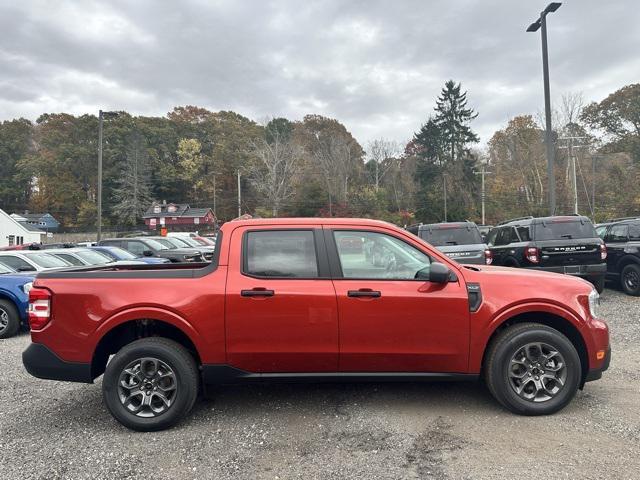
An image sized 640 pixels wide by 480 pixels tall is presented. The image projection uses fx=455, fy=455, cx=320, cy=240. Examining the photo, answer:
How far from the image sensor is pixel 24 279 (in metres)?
8.01

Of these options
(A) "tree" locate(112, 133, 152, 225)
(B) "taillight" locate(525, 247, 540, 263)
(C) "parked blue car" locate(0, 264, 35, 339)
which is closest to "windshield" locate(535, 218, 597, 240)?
(B) "taillight" locate(525, 247, 540, 263)

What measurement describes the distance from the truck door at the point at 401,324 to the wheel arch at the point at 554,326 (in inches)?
14.9

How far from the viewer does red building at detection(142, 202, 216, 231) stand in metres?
67.5

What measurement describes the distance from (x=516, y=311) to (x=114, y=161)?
77120 millimetres

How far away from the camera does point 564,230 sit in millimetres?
9172

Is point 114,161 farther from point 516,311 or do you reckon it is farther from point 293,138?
point 516,311

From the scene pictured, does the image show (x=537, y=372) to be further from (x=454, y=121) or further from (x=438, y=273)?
(x=454, y=121)

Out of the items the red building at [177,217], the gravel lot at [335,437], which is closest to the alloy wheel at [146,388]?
the gravel lot at [335,437]

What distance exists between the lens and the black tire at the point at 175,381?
377cm

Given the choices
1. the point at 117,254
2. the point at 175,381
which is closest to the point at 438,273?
the point at 175,381

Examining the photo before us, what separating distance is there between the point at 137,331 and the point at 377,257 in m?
2.33

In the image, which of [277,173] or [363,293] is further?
[277,173]

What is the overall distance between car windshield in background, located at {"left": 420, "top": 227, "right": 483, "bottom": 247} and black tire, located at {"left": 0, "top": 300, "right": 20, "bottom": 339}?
8.39m

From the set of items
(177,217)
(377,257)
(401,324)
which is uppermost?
(177,217)
